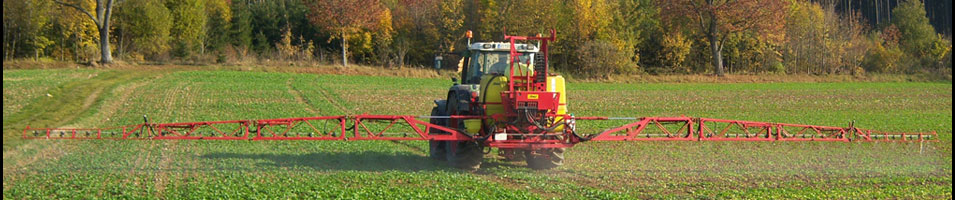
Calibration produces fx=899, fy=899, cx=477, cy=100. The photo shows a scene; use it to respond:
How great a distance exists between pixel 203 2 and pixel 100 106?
37416 mm

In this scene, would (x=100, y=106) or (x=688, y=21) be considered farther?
(x=688, y=21)

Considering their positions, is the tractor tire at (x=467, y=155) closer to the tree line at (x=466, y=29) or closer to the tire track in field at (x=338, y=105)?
the tire track in field at (x=338, y=105)

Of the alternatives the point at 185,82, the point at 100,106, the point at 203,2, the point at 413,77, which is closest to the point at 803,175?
the point at 100,106

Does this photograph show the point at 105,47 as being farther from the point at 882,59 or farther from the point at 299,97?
the point at 882,59

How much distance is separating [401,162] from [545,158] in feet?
9.01

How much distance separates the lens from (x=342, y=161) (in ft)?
52.7

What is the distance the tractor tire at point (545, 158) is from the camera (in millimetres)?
14961

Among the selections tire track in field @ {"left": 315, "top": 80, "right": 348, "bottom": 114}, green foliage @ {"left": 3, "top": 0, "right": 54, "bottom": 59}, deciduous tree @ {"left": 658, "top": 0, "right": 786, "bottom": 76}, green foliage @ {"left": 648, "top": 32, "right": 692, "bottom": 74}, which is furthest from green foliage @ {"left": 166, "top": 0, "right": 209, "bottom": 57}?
deciduous tree @ {"left": 658, "top": 0, "right": 786, "bottom": 76}

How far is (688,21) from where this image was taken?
58469 millimetres

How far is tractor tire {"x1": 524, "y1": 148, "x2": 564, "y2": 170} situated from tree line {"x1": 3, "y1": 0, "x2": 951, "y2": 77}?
120 ft

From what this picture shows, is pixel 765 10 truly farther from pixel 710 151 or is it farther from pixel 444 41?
pixel 710 151

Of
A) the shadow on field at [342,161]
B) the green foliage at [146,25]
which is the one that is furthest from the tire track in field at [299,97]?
the green foliage at [146,25]

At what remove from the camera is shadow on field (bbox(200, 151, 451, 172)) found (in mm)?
14992

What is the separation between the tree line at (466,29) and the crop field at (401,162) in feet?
68.9
